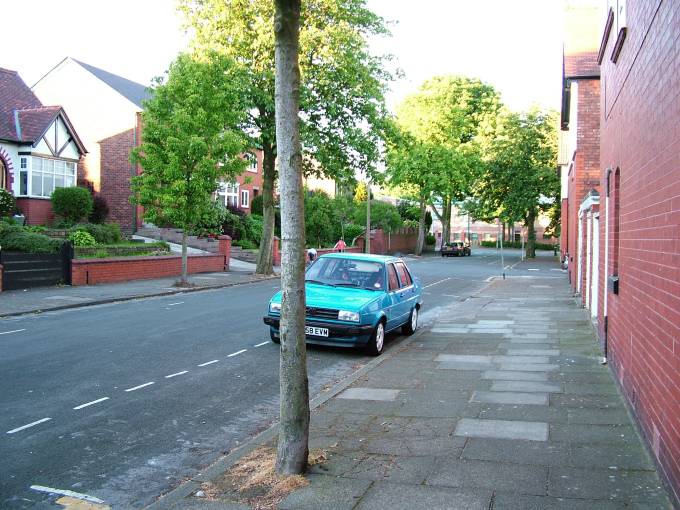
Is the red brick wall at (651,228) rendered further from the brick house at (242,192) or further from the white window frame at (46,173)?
the brick house at (242,192)

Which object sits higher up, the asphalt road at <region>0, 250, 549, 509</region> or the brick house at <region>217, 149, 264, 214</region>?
the brick house at <region>217, 149, 264, 214</region>

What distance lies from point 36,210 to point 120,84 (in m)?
13.8

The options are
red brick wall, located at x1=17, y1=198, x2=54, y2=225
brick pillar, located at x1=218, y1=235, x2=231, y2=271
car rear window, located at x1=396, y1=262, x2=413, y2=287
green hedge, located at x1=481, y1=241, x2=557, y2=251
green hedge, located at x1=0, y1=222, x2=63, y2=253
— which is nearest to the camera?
car rear window, located at x1=396, y1=262, x2=413, y2=287

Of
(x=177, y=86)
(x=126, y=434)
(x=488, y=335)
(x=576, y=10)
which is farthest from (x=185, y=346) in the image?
(x=576, y=10)

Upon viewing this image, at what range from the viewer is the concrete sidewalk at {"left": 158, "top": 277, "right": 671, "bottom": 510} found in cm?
448

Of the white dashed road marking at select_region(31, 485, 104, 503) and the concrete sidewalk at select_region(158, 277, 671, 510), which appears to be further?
the white dashed road marking at select_region(31, 485, 104, 503)

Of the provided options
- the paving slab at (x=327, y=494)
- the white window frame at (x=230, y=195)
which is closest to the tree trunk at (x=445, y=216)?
the white window frame at (x=230, y=195)

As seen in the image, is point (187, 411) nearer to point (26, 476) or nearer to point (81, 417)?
point (81, 417)

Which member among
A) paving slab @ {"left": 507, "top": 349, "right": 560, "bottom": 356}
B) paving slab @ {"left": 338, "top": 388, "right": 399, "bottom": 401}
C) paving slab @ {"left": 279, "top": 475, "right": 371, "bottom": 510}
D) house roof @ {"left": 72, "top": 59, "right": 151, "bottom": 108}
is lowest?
paving slab @ {"left": 338, "top": 388, "right": 399, "bottom": 401}

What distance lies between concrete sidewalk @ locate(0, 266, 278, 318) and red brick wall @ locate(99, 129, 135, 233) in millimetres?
11542

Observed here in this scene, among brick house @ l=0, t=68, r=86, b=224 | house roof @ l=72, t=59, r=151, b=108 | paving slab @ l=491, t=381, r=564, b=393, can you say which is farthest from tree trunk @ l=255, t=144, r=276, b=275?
paving slab @ l=491, t=381, r=564, b=393

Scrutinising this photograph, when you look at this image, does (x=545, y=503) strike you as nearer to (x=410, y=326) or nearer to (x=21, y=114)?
(x=410, y=326)

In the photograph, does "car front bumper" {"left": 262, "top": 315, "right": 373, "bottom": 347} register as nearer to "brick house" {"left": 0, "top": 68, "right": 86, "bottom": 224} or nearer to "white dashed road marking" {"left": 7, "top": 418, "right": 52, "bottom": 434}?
"white dashed road marking" {"left": 7, "top": 418, "right": 52, "bottom": 434}

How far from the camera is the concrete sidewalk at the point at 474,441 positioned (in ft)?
14.7
